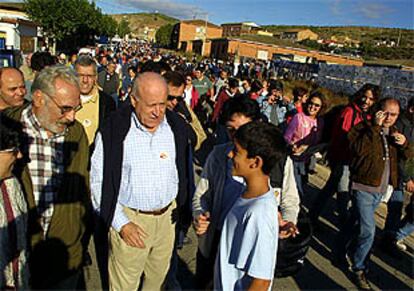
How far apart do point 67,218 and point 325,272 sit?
2.84m

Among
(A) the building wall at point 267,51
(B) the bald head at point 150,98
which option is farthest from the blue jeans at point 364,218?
(A) the building wall at point 267,51

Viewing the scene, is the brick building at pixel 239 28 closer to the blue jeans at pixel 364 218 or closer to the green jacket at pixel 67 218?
the blue jeans at pixel 364 218

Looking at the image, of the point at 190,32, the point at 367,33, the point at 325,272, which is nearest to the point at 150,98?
the point at 325,272

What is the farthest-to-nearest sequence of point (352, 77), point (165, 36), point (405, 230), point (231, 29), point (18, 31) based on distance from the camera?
point (165, 36) < point (231, 29) < point (18, 31) < point (352, 77) < point (405, 230)

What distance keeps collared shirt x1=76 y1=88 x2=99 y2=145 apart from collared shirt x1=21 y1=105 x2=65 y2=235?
116cm

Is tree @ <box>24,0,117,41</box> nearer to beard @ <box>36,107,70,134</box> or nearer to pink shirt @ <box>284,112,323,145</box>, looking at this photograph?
pink shirt @ <box>284,112,323,145</box>

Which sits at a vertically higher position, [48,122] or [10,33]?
[10,33]

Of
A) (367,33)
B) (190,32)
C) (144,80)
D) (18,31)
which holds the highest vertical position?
(367,33)

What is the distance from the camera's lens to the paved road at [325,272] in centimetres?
368

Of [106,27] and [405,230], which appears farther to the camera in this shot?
[106,27]

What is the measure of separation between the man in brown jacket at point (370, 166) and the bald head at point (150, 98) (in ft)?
7.27

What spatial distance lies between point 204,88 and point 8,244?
889cm

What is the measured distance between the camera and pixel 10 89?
3.26 metres

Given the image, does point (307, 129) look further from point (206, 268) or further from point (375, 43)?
point (375, 43)
